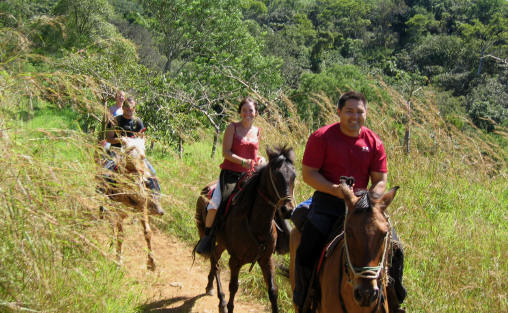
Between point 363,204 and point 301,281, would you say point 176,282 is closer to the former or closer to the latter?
point 301,281

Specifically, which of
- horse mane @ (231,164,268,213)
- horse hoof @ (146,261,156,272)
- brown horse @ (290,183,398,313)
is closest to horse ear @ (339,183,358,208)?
brown horse @ (290,183,398,313)

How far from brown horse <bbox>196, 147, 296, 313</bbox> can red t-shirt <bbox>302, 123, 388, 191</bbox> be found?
33.8 inches

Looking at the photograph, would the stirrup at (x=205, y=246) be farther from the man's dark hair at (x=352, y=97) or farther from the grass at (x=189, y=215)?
the man's dark hair at (x=352, y=97)

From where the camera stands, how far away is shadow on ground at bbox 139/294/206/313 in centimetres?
505

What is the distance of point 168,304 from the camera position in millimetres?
5332

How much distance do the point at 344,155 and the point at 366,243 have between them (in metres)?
1.05

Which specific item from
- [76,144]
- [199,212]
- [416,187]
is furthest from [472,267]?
[76,144]

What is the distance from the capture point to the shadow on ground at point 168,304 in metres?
5.05

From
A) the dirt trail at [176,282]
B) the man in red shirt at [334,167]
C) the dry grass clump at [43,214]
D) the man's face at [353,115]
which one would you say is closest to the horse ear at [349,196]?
the man in red shirt at [334,167]

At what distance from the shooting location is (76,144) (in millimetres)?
2697

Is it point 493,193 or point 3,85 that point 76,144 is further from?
point 493,193

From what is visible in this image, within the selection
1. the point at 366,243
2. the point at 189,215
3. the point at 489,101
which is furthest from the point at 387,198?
the point at 489,101

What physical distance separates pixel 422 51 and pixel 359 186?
68773mm

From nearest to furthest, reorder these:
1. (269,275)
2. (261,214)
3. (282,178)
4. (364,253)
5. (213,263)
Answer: (364,253)
(282,178)
(261,214)
(269,275)
(213,263)
